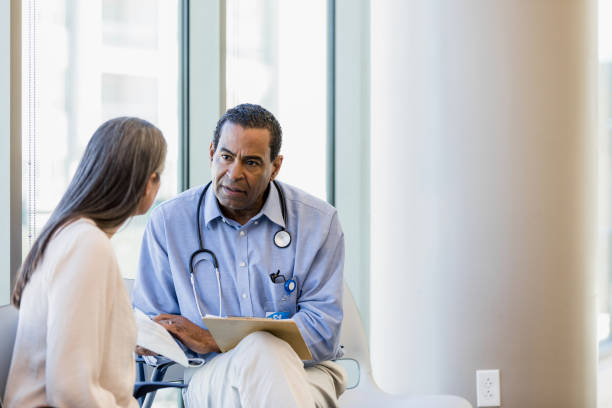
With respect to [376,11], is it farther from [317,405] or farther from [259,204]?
[317,405]

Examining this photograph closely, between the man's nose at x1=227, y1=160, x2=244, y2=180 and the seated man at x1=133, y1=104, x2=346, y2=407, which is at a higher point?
the man's nose at x1=227, y1=160, x2=244, y2=180

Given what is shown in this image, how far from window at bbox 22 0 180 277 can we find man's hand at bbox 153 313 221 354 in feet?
0.97

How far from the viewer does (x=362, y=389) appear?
2.23 metres

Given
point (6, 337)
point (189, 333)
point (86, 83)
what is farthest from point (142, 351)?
point (86, 83)

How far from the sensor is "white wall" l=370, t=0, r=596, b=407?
8.64 ft

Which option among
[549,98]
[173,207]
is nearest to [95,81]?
[173,207]

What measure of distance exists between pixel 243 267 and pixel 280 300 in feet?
0.48

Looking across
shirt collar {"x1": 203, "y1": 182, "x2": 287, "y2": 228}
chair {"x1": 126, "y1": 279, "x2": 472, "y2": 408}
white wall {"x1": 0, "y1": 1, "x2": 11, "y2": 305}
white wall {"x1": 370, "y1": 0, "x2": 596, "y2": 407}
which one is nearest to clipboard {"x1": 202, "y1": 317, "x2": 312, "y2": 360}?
chair {"x1": 126, "y1": 279, "x2": 472, "y2": 408}

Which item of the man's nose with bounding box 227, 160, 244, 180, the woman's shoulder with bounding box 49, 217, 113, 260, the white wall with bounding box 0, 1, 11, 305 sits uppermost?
the white wall with bounding box 0, 1, 11, 305

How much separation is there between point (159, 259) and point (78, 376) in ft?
2.78

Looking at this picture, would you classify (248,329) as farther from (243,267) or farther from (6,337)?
(6,337)

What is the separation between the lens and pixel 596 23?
2768 millimetres

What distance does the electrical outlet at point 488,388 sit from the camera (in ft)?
8.66

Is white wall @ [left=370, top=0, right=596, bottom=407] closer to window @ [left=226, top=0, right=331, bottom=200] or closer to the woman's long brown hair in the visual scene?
window @ [left=226, top=0, right=331, bottom=200]
